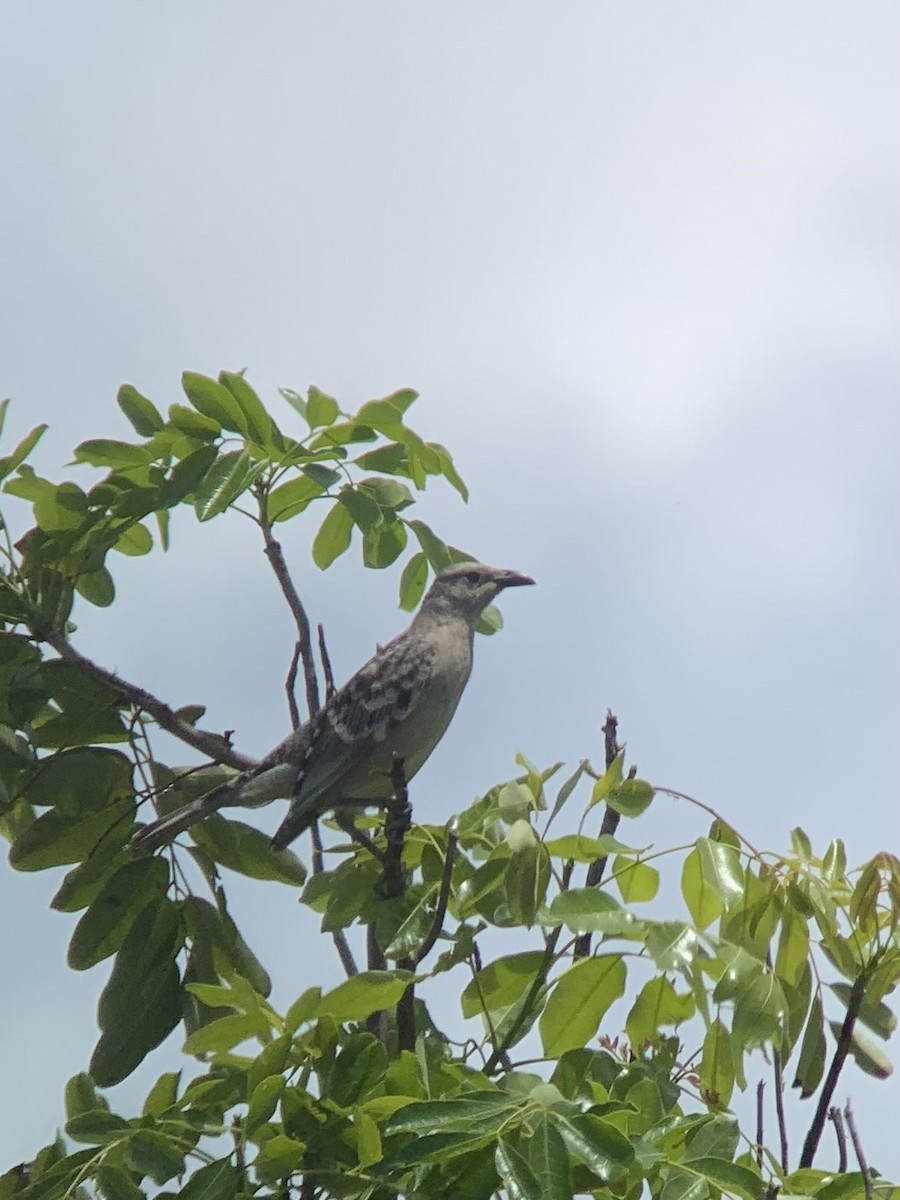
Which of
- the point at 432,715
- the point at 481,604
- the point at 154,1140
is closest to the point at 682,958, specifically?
the point at 154,1140

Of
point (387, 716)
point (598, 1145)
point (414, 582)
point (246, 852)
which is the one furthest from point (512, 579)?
point (598, 1145)

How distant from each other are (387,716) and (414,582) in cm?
132

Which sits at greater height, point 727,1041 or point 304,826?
point 304,826

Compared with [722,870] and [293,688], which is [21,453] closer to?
[293,688]

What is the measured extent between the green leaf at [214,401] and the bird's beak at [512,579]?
2.57m

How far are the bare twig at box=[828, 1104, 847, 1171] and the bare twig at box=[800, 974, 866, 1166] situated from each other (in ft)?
0.10

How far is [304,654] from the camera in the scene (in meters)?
4.40

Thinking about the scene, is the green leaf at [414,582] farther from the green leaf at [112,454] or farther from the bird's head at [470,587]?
the bird's head at [470,587]

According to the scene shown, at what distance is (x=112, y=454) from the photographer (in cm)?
413

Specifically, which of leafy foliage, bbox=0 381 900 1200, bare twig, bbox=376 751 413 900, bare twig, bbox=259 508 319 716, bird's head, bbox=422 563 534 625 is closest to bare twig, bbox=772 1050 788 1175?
leafy foliage, bbox=0 381 900 1200

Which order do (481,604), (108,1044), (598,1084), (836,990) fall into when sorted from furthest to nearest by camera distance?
(481,604) → (108,1044) → (836,990) → (598,1084)

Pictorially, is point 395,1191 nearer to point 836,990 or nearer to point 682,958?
point 682,958

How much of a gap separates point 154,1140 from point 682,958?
1195 mm

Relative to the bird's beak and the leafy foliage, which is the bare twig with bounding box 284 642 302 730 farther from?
the bird's beak
